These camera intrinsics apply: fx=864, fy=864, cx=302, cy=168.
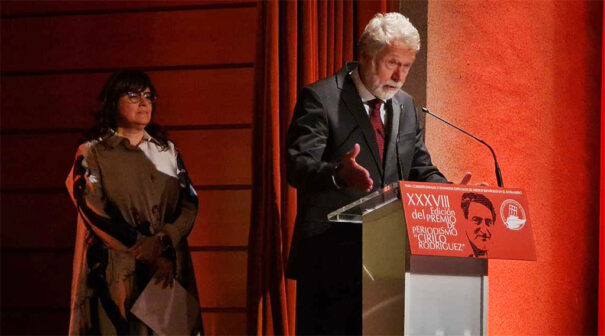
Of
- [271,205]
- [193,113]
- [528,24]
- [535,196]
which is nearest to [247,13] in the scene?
[193,113]

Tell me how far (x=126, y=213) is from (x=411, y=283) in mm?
1736

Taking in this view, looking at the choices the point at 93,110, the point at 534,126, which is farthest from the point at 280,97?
the point at 93,110

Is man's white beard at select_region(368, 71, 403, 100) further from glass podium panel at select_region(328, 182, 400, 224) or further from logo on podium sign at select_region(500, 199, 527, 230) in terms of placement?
logo on podium sign at select_region(500, 199, 527, 230)

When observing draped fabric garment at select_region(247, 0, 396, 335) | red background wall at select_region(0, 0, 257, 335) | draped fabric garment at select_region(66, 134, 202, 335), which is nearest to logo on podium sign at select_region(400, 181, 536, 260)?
draped fabric garment at select_region(66, 134, 202, 335)

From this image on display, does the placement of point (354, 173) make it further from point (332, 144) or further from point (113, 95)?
point (113, 95)

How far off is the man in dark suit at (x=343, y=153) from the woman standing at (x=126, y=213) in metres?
1.00

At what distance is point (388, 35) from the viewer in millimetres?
2674

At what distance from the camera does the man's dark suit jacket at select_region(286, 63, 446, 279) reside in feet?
8.46

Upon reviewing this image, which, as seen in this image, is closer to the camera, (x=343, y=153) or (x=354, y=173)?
(x=354, y=173)

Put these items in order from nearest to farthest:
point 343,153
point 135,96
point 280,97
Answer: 1. point 343,153
2. point 135,96
3. point 280,97

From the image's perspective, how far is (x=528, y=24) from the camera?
12.4ft

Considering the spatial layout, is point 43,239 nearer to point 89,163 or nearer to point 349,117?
point 89,163

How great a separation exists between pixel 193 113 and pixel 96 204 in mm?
1252

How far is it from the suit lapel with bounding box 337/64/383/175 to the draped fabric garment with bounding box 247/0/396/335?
1.18 meters
